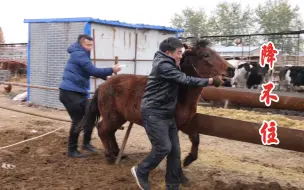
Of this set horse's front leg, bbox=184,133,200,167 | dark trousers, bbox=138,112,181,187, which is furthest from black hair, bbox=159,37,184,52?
horse's front leg, bbox=184,133,200,167

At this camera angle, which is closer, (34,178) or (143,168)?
(143,168)

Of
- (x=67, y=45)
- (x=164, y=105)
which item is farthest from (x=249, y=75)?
(x=164, y=105)

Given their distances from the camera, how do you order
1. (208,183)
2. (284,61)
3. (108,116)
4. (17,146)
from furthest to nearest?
(284,61) → (17,146) → (108,116) → (208,183)

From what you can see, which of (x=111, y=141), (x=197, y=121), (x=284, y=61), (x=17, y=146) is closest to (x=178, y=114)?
(x=197, y=121)

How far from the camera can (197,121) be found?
5039 millimetres

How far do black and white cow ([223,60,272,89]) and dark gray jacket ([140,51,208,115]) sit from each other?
11.0 meters

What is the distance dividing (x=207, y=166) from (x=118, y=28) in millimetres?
7387

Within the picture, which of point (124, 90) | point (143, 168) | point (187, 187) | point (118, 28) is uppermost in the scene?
point (118, 28)

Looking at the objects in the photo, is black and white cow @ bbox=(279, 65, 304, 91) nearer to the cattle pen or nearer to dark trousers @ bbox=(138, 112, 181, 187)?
the cattle pen

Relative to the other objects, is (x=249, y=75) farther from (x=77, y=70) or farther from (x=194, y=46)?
(x=194, y=46)

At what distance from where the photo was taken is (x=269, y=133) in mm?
4332

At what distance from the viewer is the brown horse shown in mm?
4461

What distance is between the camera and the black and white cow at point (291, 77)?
48.2 ft

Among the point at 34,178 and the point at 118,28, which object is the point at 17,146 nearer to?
the point at 34,178
